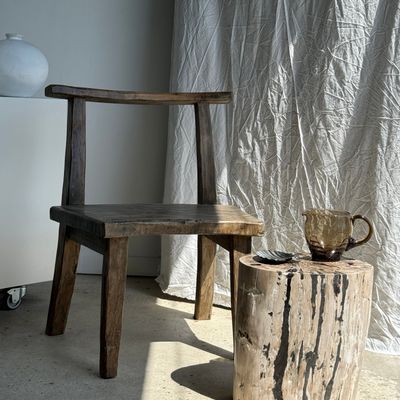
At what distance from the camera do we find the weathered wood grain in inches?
64.2

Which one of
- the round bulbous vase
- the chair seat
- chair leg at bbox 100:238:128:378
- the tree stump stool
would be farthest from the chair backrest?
the tree stump stool

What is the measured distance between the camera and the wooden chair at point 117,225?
4.64 ft

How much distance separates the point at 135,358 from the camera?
1.59 metres

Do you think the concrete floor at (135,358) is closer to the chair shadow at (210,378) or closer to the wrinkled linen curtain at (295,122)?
the chair shadow at (210,378)

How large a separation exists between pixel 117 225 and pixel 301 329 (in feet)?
1.45

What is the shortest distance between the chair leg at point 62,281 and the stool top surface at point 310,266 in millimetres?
556

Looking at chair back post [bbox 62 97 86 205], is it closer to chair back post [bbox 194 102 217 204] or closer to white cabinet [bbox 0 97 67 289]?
white cabinet [bbox 0 97 67 289]

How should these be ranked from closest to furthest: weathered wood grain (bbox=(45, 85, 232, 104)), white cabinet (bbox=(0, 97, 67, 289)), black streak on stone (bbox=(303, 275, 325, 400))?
black streak on stone (bbox=(303, 275, 325, 400)) → weathered wood grain (bbox=(45, 85, 232, 104)) → white cabinet (bbox=(0, 97, 67, 289))

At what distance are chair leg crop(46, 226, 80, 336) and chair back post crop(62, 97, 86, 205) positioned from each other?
0.30 feet

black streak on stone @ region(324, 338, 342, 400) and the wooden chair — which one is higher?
the wooden chair

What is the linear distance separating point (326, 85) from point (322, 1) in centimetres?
24

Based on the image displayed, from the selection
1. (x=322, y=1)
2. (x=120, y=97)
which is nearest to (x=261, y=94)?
(x=322, y=1)

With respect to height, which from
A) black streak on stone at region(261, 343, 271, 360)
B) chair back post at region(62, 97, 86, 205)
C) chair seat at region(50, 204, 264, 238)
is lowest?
black streak on stone at region(261, 343, 271, 360)

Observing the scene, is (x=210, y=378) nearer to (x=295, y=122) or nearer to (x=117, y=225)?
(x=117, y=225)
